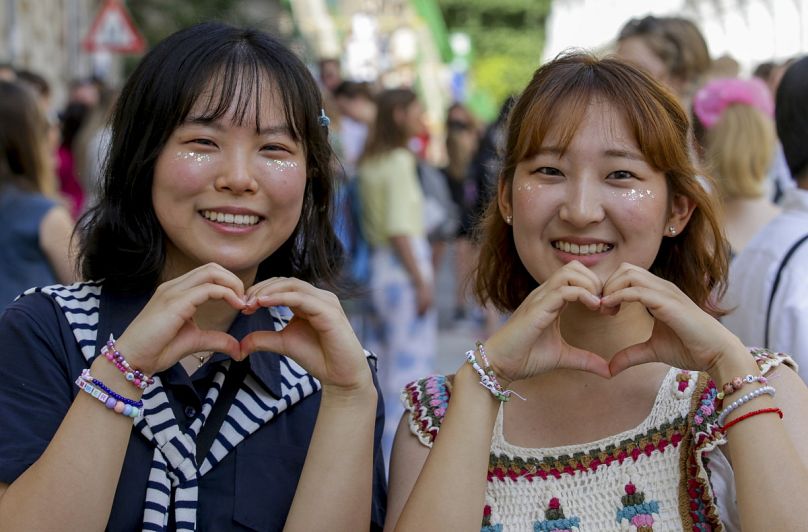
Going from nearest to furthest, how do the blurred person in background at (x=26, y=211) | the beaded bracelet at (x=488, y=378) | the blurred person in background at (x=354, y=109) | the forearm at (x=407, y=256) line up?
1. the beaded bracelet at (x=488, y=378)
2. the blurred person in background at (x=26, y=211)
3. the forearm at (x=407, y=256)
4. the blurred person in background at (x=354, y=109)

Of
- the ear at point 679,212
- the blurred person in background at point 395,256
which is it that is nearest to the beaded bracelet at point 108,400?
the ear at point 679,212

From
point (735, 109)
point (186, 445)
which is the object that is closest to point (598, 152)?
point (186, 445)

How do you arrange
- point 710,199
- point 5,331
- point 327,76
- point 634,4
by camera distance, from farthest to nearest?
point 634,4
point 327,76
point 710,199
point 5,331

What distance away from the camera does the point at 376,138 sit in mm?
7703

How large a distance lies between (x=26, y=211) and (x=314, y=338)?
2.89 meters

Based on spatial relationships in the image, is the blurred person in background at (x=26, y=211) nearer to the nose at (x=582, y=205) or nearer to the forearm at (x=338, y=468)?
the forearm at (x=338, y=468)

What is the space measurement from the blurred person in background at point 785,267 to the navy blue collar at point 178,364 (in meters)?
1.51

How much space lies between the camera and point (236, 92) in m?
2.51

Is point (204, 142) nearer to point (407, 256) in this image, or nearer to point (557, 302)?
point (557, 302)

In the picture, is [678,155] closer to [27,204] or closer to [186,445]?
[186,445]

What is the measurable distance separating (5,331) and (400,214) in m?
5.12

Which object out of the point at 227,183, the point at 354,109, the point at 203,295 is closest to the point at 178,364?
the point at 203,295

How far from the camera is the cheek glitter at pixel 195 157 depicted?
2484mm

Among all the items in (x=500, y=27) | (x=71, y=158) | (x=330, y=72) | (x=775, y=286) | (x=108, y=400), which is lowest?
(x=108, y=400)
